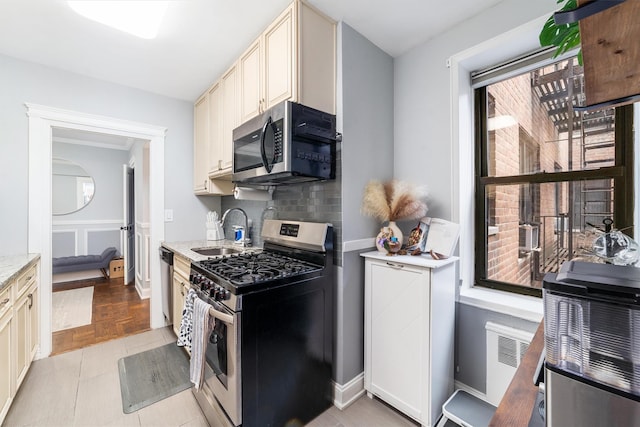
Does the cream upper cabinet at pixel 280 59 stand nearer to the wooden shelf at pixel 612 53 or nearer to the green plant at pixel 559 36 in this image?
the green plant at pixel 559 36

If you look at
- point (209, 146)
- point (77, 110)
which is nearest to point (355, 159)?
point (209, 146)

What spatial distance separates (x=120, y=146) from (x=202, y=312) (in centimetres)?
525

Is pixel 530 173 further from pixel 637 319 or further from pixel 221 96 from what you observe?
pixel 221 96

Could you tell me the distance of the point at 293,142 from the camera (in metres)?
1.58

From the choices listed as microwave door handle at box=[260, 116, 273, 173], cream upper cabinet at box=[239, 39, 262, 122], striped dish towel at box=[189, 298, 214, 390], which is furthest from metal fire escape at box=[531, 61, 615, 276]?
striped dish towel at box=[189, 298, 214, 390]

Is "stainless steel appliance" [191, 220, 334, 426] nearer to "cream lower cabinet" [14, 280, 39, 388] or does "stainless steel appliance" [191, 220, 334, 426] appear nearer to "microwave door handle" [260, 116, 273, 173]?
"microwave door handle" [260, 116, 273, 173]

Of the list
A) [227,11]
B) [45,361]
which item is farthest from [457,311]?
[45,361]

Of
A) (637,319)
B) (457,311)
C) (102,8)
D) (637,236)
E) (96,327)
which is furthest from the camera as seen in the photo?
(96,327)

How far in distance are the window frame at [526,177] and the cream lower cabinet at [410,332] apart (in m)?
0.36

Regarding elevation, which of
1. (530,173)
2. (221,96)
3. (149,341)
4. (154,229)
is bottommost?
(149,341)

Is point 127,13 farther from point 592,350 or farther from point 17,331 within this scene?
point 592,350

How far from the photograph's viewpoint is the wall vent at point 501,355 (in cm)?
151

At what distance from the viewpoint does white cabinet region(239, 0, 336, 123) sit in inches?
63.9

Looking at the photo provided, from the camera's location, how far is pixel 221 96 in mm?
2516
